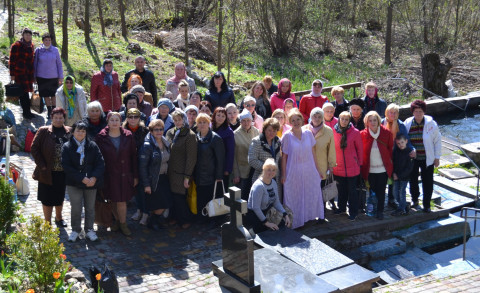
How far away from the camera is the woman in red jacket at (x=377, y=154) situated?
9227mm

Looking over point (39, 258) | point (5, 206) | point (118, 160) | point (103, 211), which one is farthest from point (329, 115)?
point (39, 258)

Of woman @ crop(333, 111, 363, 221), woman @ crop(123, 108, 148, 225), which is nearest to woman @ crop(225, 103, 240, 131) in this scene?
woman @ crop(123, 108, 148, 225)

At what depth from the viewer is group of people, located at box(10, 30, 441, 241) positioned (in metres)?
8.16

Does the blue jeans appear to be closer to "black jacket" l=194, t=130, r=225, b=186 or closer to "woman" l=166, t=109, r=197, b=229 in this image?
"black jacket" l=194, t=130, r=225, b=186

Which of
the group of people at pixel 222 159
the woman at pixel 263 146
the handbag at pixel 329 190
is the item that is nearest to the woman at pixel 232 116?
the group of people at pixel 222 159

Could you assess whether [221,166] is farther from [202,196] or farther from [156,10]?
[156,10]

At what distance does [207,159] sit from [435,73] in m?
11.1

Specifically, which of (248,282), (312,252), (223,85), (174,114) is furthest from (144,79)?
(248,282)

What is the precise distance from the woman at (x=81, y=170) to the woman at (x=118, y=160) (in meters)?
0.18

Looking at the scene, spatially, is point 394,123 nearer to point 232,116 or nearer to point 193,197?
point 232,116

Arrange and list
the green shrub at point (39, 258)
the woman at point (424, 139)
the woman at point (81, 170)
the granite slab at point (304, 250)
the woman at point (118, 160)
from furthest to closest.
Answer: the woman at point (424, 139) < the woman at point (118, 160) < the woman at point (81, 170) < the granite slab at point (304, 250) < the green shrub at point (39, 258)

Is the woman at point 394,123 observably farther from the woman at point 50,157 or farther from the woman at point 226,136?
the woman at point 50,157

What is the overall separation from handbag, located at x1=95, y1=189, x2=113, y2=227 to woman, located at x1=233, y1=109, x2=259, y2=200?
1.82m

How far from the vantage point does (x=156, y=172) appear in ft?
28.0
